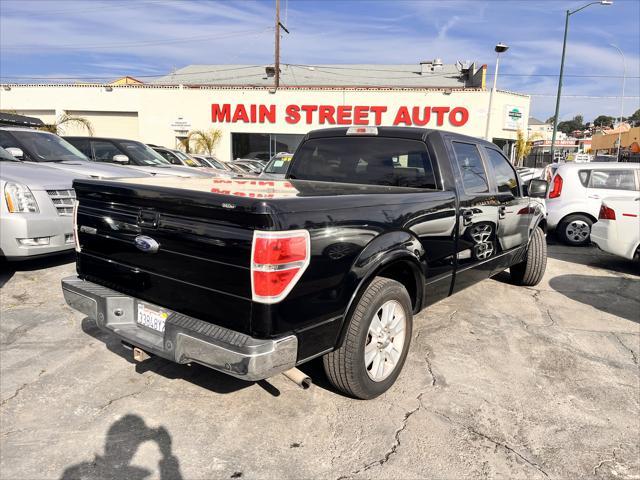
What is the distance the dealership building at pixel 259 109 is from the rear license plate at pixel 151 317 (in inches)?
1072

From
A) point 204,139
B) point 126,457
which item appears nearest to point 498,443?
point 126,457

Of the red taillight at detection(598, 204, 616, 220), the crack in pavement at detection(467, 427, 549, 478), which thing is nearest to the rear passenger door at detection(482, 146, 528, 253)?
the red taillight at detection(598, 204, 616, 220)

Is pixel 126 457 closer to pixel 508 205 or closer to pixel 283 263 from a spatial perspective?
pixel 283 263

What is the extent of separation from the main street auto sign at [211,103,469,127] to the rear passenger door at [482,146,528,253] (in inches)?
938

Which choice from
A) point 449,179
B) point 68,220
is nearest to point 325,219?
point 449,179

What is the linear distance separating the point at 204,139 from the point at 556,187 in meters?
25.0

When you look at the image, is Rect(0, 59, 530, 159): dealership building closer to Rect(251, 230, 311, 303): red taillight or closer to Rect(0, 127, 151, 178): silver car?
Rect(0, 127, 151, 178): silver car

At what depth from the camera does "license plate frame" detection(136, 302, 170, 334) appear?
274 cm

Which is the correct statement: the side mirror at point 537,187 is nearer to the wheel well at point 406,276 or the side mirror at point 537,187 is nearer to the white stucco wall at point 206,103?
the wheel well at point 406,276

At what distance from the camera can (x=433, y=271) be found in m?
3.61

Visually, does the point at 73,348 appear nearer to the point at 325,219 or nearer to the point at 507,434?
the point at 325,219

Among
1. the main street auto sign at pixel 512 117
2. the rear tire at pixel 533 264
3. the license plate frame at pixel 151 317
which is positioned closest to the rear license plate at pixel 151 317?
the license plate frame at pixel 151 317

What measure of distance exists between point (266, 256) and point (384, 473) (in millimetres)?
1357

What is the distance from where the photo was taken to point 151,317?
2.80 m
